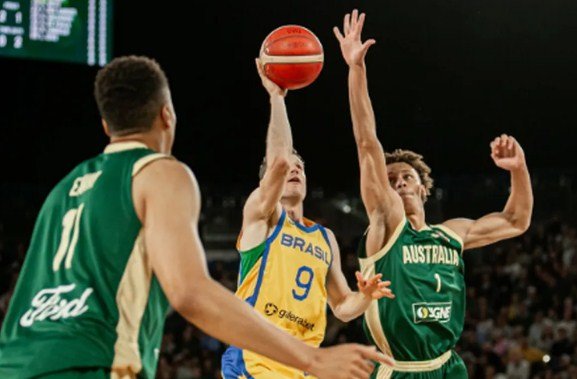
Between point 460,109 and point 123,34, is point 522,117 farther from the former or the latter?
point 123,34

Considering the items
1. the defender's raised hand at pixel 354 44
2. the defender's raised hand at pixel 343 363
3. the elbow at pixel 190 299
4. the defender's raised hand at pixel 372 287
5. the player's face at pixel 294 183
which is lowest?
the defender's raised hand at pixel 372 287

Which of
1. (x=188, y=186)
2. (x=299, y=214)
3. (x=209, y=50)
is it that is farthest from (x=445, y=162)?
(x=188, y=186)

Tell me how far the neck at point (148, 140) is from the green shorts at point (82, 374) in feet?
2.14

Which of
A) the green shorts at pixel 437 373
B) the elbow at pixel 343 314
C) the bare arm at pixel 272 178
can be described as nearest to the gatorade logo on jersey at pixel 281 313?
the elbow at pixel 343 314

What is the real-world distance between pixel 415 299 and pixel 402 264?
214 mm

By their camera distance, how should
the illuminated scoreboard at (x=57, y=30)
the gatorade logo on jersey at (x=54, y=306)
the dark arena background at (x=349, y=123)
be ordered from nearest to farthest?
the gatorade logo on jersey at (x=54, y=306), the illuminated scoreboard at (x=57, y=30), the dark arena background at (x=349, y=123)

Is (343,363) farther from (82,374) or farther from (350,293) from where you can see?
(350,293)

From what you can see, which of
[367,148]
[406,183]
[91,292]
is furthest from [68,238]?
[406,183]

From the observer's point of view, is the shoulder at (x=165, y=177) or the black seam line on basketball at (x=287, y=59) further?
the black seam line on basketball at (x=287, y=59)

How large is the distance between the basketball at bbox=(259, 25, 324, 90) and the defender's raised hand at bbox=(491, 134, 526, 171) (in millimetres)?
1272

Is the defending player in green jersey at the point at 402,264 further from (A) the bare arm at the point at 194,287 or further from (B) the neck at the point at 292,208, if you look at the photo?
(A) the bare arm at the point at 194,287

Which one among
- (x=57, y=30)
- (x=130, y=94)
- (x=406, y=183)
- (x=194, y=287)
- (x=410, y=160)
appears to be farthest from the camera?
(x=57, y=30)

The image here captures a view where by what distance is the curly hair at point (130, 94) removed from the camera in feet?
8.70

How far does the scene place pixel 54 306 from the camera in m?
2.51
